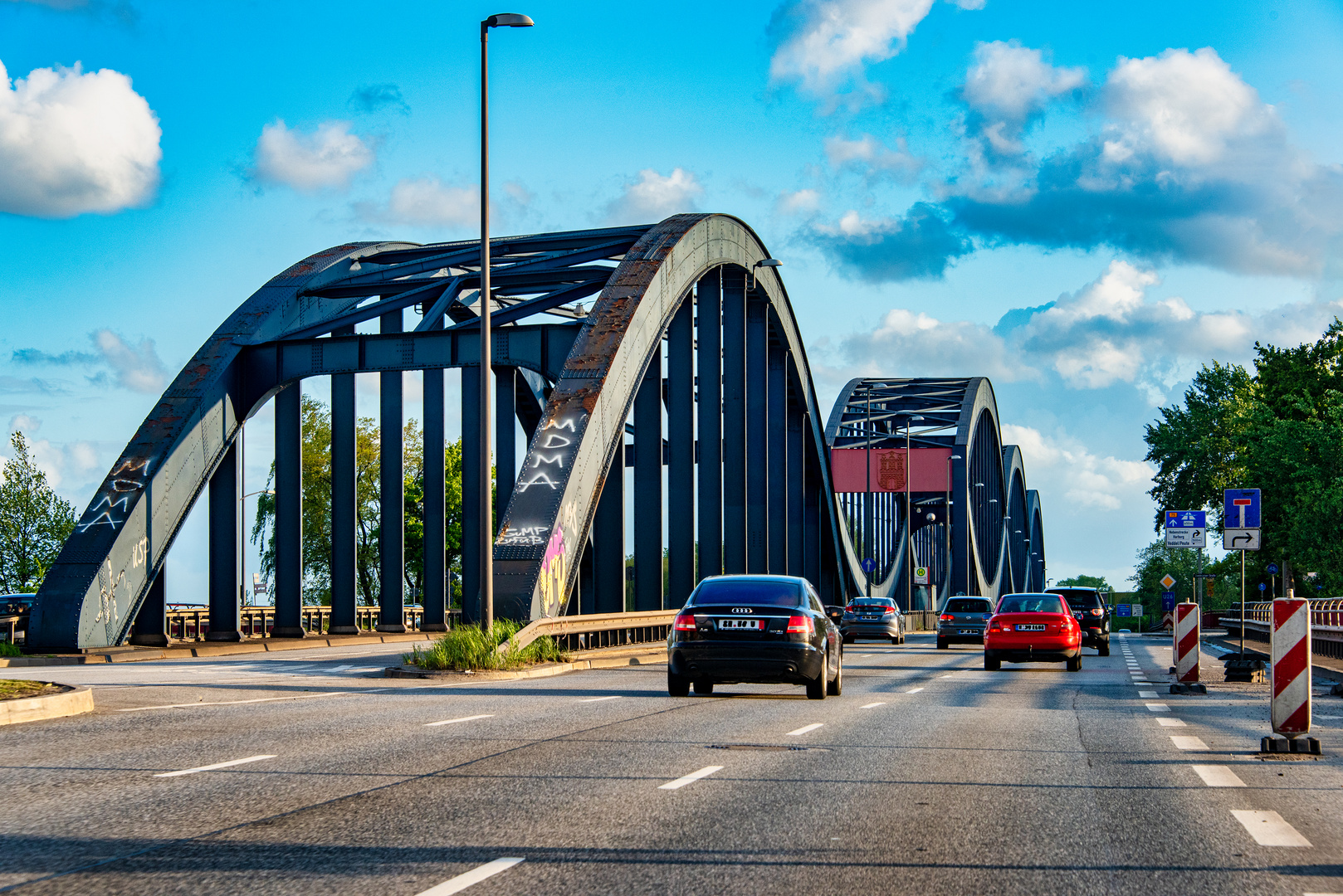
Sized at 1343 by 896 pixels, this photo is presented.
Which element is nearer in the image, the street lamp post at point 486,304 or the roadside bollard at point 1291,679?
the roadside bollard at point 1291,679

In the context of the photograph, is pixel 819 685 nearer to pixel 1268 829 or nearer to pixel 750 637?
pixel 750 637

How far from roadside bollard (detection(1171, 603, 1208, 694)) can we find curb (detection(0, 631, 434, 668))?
53.6ft

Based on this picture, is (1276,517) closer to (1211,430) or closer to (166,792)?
(1211,430)

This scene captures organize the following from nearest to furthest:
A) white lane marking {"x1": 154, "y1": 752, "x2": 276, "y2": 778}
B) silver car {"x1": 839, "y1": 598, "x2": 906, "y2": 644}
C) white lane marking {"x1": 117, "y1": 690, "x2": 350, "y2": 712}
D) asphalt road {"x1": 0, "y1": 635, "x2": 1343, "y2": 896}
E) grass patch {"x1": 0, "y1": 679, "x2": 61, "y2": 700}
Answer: asphalt road {"x1": 0, "y1": 635, "x2": 1343, "y2": 896}
white lane marking {"x1": 154, "y1": 752, "x2": 276, "y2": 778}
grass patch {"x1": 0, "y1": 679, "x2": 61, "y2": 700}
white lane marking {"x1": 117, "y1": 690, "x2": 350, "y2": 712}
silver car {"x1": 839, "y1": 598, "x2": 906, "y2": 644}

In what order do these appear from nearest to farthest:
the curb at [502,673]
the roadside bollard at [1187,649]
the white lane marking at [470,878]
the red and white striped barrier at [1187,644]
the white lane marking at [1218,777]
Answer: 1. the white lane marking at [470,878]
2. the white lane marking at [1218,777]
3. the roadside bollard at [1187,649]
4. the curb at [502,673]
5. the red and white striped barrier at [1187,644]

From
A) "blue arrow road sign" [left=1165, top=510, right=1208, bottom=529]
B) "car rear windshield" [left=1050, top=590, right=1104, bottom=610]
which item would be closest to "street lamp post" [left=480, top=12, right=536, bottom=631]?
"car rear windshield" [left=1050, top=590, right=1104, bottom=610]

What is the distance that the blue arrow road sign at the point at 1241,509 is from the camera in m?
28.1

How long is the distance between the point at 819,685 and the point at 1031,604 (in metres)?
11.4

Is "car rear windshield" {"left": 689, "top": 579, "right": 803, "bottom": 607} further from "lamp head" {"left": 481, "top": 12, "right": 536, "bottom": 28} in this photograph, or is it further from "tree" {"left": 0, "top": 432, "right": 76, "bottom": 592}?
"tree" {"left": 0, "top": 432, "right": 76, "bottom": 592}

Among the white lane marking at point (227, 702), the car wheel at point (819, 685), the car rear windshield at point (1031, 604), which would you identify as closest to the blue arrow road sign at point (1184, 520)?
Result: the car rear windshield at point (1031, 604)

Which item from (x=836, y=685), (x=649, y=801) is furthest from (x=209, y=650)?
(x=649, y=801)

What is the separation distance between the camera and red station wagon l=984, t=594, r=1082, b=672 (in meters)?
26.8

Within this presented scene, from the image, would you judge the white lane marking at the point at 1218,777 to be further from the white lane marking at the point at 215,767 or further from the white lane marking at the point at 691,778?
the white lane marking at the point at 215,767

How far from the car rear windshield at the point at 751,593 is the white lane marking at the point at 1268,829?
9170mm
